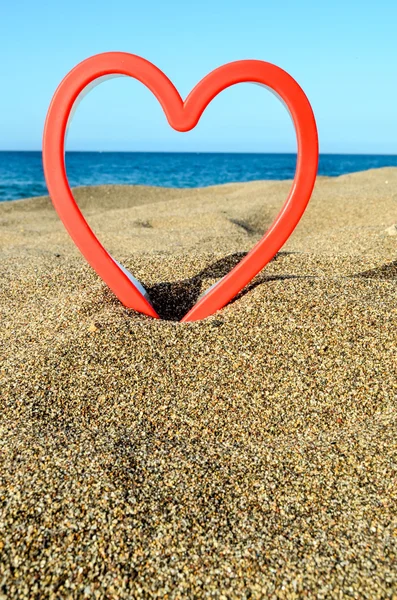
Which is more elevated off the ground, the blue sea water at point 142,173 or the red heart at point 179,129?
the red heart at point 179,129

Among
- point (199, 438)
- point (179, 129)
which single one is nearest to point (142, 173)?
point (179, 129)

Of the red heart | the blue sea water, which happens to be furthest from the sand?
the blue sea water

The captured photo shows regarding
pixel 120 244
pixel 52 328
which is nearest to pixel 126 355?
pixel 52 328

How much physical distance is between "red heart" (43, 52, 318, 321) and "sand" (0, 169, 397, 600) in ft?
0.55

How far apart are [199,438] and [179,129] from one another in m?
1.75

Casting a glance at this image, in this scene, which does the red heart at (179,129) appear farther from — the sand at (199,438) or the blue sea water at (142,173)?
the blue sea water at (142,173)

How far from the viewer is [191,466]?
2443mm

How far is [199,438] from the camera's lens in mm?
2645

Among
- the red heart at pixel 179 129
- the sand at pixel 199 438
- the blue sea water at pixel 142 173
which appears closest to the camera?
the sand at pixel 199 438

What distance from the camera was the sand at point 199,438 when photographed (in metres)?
1.94

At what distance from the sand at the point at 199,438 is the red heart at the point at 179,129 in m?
0.17

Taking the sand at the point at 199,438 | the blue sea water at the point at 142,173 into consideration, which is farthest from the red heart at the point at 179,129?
the blue sea water at the point at 142,173

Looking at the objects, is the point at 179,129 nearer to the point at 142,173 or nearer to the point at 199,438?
the point at 199,438

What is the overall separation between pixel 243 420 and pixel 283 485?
0.47 m
